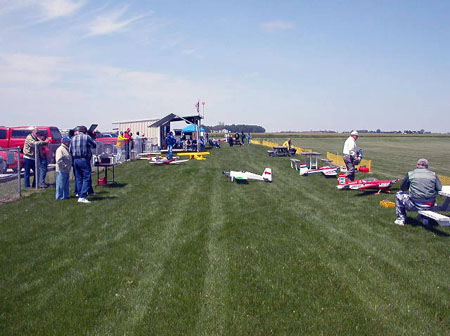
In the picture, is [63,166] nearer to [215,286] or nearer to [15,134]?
[215,286]

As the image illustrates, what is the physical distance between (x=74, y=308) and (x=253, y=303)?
2153mm

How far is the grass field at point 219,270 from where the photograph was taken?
4.22m

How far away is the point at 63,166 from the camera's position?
419 inches

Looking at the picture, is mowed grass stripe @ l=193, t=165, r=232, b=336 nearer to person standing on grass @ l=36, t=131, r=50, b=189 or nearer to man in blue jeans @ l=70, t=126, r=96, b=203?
man in blue jeans @ l=70, t=126, r=96, b=203

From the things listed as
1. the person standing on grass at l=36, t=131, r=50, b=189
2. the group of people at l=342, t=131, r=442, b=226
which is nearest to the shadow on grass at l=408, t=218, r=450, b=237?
the group of people at l=342, t=131, r=442, b=226

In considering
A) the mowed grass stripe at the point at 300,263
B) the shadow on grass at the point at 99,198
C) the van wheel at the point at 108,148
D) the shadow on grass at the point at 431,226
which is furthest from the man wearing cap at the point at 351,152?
the van wheel at the point at 108,148

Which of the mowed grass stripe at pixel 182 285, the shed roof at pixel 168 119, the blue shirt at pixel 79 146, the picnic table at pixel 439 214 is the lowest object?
the mowed grass stripe at pixel 182 285

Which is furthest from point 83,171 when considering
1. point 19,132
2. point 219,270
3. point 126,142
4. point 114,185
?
point 126,142

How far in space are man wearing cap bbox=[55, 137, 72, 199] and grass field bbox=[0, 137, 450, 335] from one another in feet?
2.72

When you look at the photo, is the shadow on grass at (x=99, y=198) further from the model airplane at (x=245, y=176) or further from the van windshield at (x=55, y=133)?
the van windshield at (x=55, y=133)

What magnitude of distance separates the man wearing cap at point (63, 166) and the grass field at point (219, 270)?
828 mm

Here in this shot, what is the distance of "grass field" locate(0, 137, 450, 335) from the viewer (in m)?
4.22

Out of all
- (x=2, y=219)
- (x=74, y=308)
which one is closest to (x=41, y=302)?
(x=74, y=308)

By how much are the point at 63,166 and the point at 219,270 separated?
6.88m
